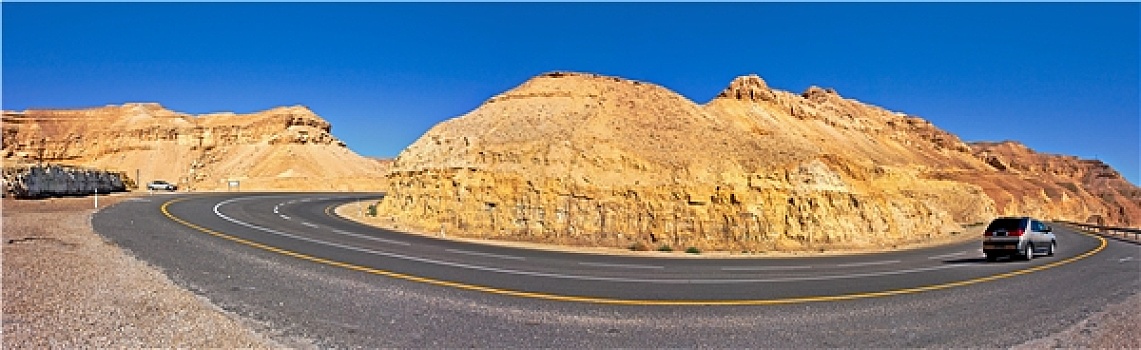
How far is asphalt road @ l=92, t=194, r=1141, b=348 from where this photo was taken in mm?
8016

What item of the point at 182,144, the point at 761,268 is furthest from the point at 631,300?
the point at 182,144

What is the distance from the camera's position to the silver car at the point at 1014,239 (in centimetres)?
1995

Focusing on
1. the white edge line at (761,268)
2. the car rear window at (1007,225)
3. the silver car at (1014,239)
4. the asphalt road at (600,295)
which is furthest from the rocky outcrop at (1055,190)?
the asphalt road at (600,295)

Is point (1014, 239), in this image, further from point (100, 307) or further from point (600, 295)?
point (100, 307)

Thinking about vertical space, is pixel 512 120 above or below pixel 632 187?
above

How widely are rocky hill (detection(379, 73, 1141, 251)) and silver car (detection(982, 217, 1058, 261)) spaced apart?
316 inches

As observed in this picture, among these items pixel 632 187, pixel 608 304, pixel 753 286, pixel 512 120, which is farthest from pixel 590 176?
pixel 608 304

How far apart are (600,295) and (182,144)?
107569 millimetres

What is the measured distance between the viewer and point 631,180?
29594 millimetres

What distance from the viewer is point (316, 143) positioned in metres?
102

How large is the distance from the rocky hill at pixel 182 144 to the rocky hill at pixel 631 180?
195 feet

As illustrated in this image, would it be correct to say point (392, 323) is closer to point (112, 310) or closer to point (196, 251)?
point (112, 310)

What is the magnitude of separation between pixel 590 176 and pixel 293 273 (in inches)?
731

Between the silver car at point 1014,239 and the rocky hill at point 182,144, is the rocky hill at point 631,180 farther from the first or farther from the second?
the rocky hill at point 182,144
